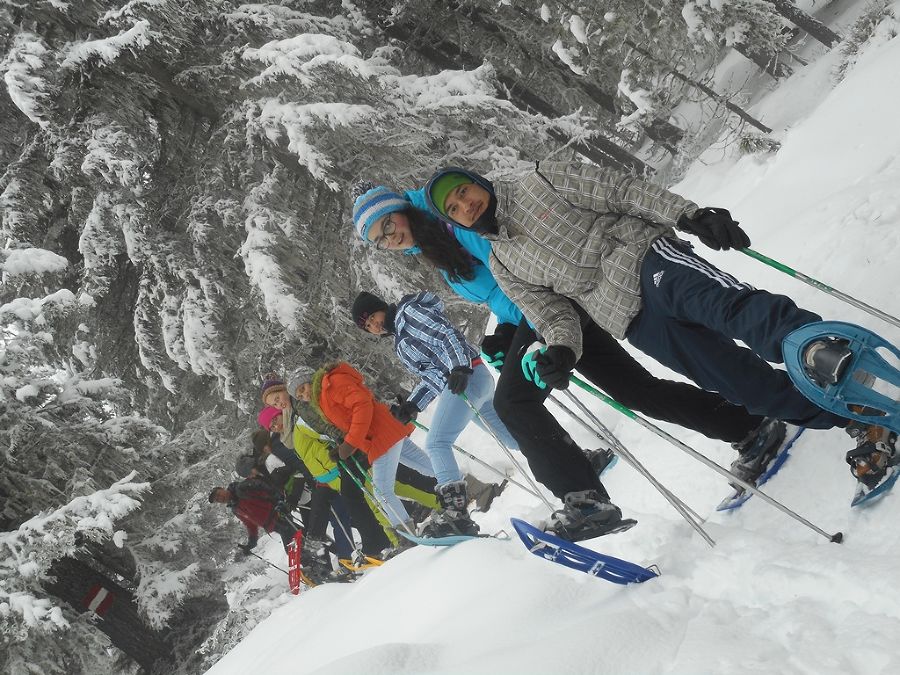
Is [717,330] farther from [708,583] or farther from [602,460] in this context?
[602,460]

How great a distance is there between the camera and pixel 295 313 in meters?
7.41

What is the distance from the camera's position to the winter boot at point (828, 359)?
208 centimetres

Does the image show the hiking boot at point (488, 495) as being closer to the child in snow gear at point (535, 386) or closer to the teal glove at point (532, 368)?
the child in snow gear at point (535, 386)

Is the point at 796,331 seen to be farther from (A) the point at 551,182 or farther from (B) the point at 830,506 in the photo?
(A) the point at 551,182

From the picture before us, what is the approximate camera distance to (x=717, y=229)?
8.14 feet

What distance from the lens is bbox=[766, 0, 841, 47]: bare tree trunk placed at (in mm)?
9993

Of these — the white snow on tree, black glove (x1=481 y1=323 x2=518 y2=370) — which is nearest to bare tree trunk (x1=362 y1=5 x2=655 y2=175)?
black glove (x1=481 y1=323 x2=518 y2=370)

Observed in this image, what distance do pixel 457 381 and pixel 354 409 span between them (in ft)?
4.63

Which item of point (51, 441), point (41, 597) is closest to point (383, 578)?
point (41, 597)

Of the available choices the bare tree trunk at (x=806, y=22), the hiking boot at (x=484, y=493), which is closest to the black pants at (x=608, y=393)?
the hiking boot at (x=484, y=493)

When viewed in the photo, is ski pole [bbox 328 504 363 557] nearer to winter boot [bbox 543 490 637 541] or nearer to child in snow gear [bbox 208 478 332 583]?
child in snow gear [bbox 208 478 332 583]

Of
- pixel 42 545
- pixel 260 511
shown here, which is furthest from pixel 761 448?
pixel 42 545

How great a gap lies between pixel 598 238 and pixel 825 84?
8.36m

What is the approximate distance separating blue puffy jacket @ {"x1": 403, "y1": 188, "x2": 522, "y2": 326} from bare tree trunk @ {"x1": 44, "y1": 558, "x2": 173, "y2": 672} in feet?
20.6
